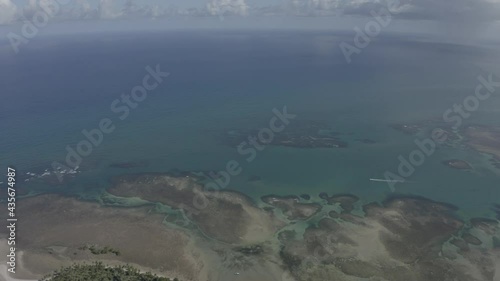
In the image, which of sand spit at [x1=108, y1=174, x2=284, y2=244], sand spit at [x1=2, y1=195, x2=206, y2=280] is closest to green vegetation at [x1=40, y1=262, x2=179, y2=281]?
sand spit at [x1=2, y1=195, x2=206, y2=280]

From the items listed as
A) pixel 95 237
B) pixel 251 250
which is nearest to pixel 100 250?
pixel 95 237

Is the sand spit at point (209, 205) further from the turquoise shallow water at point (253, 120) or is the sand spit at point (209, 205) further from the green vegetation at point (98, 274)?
the green vegetation at point (98, 274)

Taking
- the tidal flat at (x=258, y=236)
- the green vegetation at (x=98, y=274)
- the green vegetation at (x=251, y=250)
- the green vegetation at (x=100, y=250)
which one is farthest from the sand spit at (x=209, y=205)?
the green vegetation at (x=98, y=274)

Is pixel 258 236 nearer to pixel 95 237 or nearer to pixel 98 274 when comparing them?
pixel 98 274

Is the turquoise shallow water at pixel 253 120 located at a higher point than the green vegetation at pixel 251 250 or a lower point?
higher

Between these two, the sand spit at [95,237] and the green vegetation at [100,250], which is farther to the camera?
the green vegetation at [100,250]

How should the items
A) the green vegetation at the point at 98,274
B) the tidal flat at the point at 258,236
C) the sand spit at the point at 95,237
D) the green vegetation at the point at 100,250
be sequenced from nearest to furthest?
1. the green vegetation at the point at 98,274
2. the tidal flat at the point at 258,236
3. the sand spit at the point at 95,237
4. the green vegetation at the point at 100,250

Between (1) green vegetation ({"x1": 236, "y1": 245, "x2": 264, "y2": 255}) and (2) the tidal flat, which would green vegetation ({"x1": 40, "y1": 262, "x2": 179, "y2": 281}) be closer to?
(2) the tidal flat
